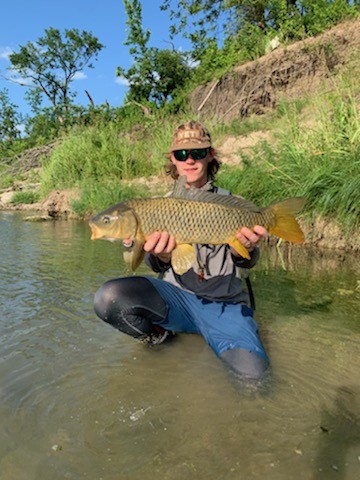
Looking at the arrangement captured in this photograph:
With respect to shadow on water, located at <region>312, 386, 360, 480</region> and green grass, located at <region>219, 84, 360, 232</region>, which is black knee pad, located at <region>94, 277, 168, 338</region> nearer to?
shadow on water, located at <region>312, 386, 360, 480</region>

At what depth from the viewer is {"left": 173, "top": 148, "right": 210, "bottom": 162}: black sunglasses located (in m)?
2.94

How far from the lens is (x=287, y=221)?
8.45ft

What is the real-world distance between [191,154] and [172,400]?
1.65m

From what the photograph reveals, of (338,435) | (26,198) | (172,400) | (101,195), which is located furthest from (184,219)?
(26,198)

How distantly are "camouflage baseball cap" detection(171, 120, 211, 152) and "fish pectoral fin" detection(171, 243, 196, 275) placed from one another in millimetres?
810

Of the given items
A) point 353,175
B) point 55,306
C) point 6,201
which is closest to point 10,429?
point 55,306

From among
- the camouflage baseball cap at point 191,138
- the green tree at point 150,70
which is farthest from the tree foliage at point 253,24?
the camouflage baseball cap at point 191,138

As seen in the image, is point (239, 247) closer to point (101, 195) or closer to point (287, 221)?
point (287, 221)

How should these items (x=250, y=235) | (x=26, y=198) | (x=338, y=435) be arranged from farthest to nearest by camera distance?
(x=26, y=198), (x=250, y=235), (x=338, y=435)

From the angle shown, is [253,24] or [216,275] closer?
[216,275]

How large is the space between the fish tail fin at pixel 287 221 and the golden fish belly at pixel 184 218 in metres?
0.31

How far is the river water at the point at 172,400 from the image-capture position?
1.71 m

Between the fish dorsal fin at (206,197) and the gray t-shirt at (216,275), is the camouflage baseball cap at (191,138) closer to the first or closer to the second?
the fish dorsal fin at (206,197)

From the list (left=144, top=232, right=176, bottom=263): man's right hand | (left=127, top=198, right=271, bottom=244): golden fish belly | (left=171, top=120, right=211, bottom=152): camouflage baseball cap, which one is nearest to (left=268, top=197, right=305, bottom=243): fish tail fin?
(left=127, top=198, right=271, bottom=244): golden fish belly
